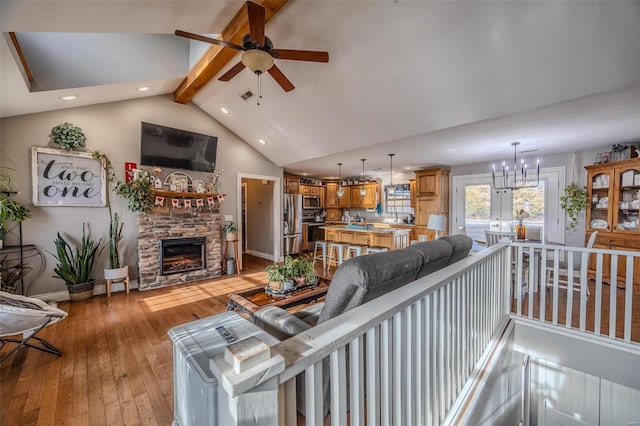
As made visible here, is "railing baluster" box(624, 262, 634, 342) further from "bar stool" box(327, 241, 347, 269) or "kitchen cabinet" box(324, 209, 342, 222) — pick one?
"kitchen cabinet" box(324, 209, 342, 222)

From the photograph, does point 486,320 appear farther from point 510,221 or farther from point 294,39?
point 510,221

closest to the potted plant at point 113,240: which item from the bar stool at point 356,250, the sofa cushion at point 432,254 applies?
the bar stool at point 356,250

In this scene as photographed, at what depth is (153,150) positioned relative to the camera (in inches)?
175

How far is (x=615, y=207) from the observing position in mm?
4027

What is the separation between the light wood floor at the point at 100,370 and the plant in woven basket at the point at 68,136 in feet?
7.39

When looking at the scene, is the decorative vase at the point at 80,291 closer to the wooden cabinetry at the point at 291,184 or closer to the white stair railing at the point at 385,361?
the white stair railing at the point at 385,361

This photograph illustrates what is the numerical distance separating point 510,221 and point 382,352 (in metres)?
5.72

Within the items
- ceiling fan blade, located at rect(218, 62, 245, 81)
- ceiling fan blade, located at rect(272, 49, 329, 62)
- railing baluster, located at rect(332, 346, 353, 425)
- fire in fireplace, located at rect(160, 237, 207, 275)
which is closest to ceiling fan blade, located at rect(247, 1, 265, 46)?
ceiling fan blade, located at rect(272, 49, 329, 62)

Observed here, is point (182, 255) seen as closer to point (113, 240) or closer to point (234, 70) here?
point (113, 240)

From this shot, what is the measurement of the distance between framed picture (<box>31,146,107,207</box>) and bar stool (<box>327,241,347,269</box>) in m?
4.06

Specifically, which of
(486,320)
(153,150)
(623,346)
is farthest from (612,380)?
(153,150)

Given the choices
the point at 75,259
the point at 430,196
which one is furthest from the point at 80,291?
the point at 430,196

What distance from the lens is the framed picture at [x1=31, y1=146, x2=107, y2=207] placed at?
3508 millimetres

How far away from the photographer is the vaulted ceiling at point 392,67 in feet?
6.89
